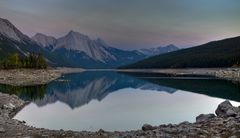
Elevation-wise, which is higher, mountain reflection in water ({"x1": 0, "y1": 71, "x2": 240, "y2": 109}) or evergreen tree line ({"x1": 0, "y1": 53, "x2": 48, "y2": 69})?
evergreen tree line ({"x1": 0, "y1": 53, "x2": 48, "y2": 69})

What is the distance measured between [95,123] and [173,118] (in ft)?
30.7

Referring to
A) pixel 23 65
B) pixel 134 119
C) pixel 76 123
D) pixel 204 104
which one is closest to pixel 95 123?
pixel 76 123

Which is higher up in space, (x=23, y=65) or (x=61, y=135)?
(x=23, y=65)

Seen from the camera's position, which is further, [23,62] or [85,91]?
[23,62]

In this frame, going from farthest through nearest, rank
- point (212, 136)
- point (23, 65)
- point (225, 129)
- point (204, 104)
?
point (23, 65)
point (204, 104)
point (225, 129)
point (212, 136)

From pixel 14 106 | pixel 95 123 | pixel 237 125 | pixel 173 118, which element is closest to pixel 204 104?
pixel 173 118

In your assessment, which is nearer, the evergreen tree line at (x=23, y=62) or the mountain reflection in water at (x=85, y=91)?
the mountain reflection in water at (x=85, y=91)

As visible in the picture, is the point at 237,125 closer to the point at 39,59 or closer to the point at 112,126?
the point at 112,126

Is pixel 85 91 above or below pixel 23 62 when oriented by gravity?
below

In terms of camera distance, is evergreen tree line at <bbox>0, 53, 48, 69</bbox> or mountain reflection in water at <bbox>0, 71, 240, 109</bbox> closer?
mountain reflection in water at <bbox>0, 71, 240, 109</bbox>

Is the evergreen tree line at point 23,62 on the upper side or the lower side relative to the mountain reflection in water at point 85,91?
upper

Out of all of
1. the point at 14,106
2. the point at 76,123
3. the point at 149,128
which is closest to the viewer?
the point at 149,128

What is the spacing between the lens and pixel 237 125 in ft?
71.9

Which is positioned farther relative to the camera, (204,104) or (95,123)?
(204,104)
